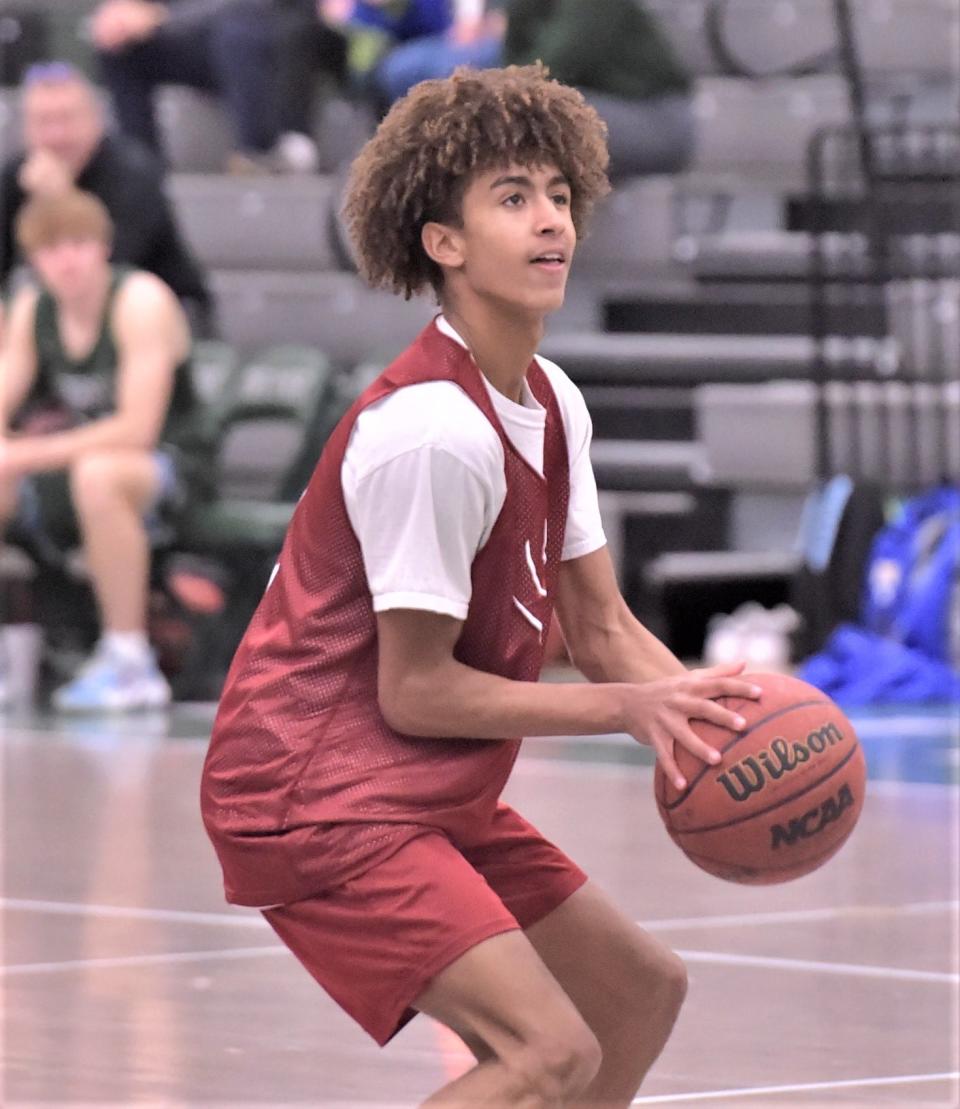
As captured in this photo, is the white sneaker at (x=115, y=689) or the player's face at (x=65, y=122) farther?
Result: the player's face at (x=65, y=122)

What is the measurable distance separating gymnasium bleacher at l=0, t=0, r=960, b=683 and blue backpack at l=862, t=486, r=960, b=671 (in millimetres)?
589

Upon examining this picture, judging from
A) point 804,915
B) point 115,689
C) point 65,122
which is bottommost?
point 115,689

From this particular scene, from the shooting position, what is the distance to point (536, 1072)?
2490 millimetres

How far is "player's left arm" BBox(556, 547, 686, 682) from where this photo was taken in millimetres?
3049

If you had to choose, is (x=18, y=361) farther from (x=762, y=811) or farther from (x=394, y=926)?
(x=394, y=926)

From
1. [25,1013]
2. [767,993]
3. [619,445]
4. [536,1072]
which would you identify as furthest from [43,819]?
[619,445]

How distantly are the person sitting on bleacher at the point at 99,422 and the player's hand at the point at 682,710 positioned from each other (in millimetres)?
5734

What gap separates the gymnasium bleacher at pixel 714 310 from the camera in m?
9.29

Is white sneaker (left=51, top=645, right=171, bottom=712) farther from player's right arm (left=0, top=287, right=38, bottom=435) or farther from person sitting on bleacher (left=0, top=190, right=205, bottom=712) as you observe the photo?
player's right arm (left=0, top=287, right=38, bottom=435)

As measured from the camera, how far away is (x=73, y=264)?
8.52m

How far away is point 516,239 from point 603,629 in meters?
0.54

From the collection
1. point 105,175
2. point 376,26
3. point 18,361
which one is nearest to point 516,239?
point 18,361

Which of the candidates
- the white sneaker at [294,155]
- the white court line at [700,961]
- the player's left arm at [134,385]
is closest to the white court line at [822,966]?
the white court line at [700,961]

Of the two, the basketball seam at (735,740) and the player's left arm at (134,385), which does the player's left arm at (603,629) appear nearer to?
the basketball seam at (735,740)
